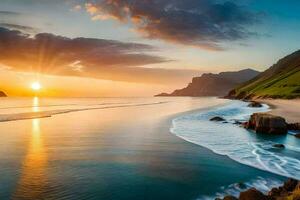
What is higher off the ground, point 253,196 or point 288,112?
point 288,112

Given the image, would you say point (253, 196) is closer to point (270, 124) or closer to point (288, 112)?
point (270, 124)

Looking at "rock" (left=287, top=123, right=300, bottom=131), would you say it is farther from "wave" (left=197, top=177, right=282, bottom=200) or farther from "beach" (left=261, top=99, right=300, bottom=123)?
"wave" (left=197, top=177, right=282, bottom=200)

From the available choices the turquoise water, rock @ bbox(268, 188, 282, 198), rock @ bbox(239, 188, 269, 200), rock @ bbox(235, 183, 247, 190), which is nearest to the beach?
the turquoise water

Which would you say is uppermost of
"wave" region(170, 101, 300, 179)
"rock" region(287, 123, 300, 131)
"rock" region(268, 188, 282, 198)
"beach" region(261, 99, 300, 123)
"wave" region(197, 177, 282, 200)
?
"beach" region(261, 99, 300, 123)

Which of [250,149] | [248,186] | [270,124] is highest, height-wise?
[270,124]

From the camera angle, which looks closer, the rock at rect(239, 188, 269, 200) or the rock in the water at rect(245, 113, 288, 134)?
the rock at rect(239, 188, 269, 200)

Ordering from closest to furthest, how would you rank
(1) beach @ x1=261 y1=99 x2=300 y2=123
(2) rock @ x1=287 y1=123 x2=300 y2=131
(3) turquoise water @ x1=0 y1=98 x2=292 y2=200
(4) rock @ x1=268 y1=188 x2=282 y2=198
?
(4) rock @ x1=268 y1=188 x2=282 y2=198 < (3) turquoise water @ x1=0 y1=98 x2=292 y2=200 < (2) rock @ x1=287 y1=123 x2=300 y2=131 < (1) beach @ x1=261 y1=99 x2=300 y2=123

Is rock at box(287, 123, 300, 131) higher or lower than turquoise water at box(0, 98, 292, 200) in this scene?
higher

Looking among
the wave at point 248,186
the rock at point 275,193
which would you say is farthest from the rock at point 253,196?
the wave at point 248,186

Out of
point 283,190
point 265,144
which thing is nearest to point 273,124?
point 265,144

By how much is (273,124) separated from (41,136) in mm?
33223

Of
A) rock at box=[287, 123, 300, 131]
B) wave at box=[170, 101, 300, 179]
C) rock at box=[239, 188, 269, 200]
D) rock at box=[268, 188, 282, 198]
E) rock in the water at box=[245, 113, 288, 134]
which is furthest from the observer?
rock at box=[287, 123, 300, 131]

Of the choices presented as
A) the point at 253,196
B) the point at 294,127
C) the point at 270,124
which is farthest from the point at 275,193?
the point at 294,127

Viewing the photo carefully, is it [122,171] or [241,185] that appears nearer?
[241,185]
